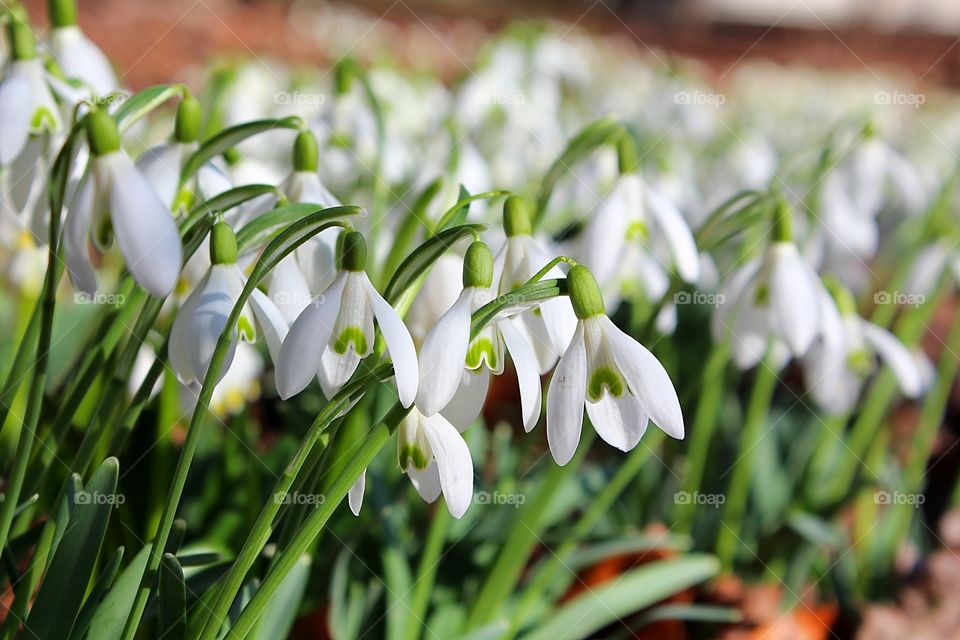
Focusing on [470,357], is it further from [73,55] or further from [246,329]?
[73,55]

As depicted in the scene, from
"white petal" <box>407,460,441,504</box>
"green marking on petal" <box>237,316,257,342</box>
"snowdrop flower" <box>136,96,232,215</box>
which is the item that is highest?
"snowdrop flower" <box>136,96,232,215</box>

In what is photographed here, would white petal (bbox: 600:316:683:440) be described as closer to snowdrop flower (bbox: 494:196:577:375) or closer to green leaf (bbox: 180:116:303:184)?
snowdrop flower (bbox: 494:196:577:375)

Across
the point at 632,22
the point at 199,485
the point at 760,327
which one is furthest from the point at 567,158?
the point at 632,22

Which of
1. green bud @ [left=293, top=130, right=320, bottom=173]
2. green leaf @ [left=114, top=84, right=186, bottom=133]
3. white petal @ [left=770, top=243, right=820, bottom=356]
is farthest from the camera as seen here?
white petal @ [left=770, top=243, right=820, bottom=356]

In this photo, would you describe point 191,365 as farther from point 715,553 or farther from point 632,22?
point 632,22

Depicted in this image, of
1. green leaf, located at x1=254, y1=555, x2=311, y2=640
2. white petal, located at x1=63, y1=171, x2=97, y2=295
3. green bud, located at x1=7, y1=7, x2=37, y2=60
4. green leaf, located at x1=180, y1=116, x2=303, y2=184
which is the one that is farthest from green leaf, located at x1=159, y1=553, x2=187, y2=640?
green bud, located at x1=7, y1=7, x2=37, y2=60
